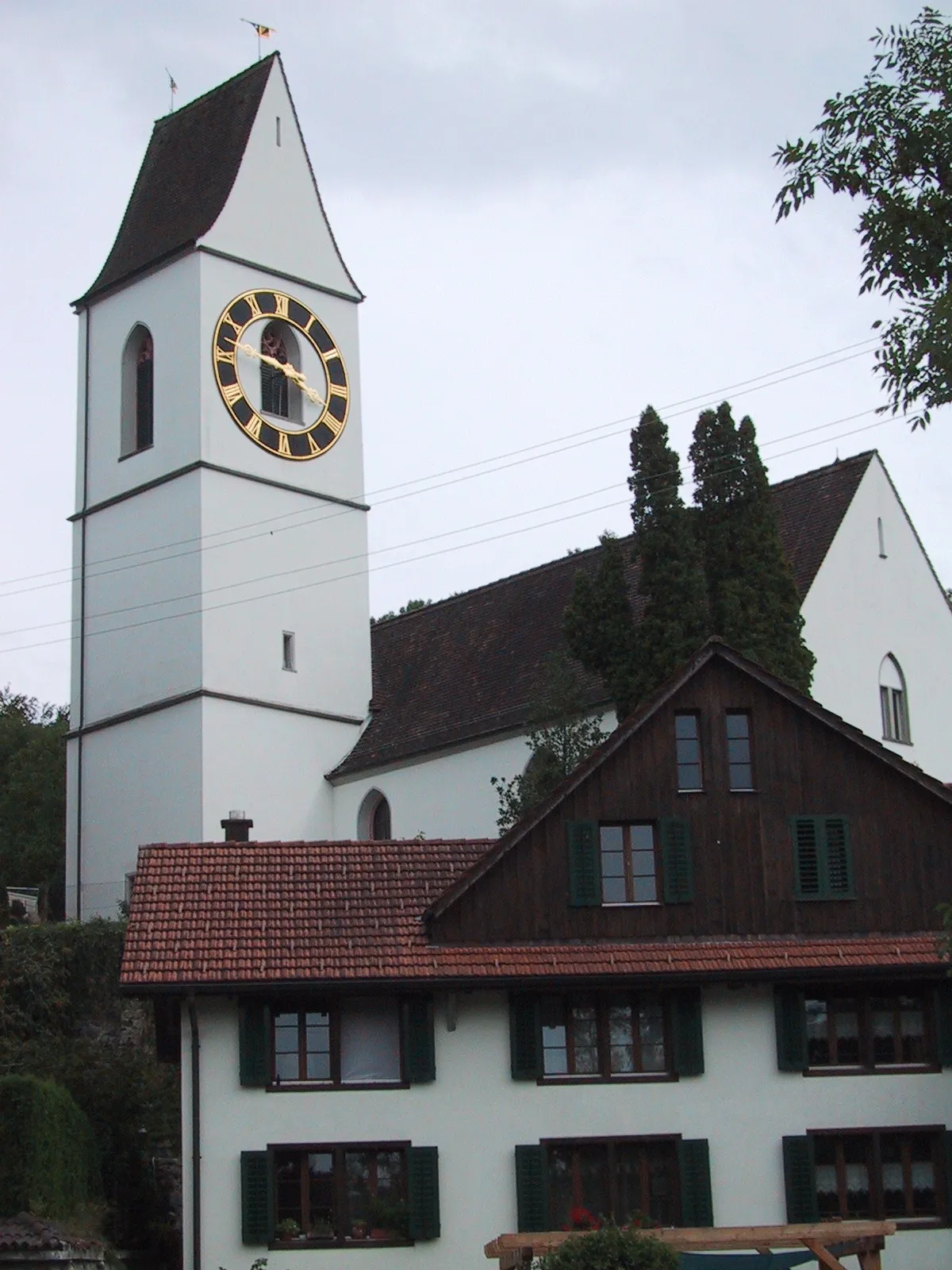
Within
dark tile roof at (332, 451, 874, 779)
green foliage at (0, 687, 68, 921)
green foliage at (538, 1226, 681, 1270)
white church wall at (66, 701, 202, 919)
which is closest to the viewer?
green foliage at (538, 1226, 681, 1270)

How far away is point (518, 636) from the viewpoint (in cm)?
5022

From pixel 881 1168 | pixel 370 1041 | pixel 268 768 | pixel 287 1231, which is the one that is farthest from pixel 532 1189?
pixel 268 768

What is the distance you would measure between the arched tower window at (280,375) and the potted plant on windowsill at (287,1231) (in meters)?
25.8

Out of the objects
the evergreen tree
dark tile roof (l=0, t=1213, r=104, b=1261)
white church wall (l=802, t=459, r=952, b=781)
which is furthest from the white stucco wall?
white church wall (l=802, t=459, r=952, b=781)

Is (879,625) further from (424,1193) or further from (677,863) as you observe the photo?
(424,1193)

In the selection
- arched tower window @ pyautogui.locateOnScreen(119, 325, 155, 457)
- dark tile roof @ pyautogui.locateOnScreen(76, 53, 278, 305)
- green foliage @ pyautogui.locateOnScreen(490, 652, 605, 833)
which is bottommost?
green foliage @ pyautogui.locateOnScreen(490, 652, 605, 833)

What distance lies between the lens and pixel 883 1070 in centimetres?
3023

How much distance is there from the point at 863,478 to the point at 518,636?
970 cm

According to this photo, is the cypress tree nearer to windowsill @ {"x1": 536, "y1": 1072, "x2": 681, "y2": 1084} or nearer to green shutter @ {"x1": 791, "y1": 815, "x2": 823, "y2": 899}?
green shutter @ {"x1": 791, "y1": 815, "x2": 823, "y2": 899}

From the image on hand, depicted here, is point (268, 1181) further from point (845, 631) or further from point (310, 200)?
point (310, 200)

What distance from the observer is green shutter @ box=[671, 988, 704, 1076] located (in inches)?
1176

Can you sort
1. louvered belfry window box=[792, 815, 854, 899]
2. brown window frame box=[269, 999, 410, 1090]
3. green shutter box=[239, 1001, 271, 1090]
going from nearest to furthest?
green shutter box=[239, 1001, 271, 1090], brown window frame box=[269, 999, 410, 1090], louvered belfry window box=[792, 815, 854, 899]

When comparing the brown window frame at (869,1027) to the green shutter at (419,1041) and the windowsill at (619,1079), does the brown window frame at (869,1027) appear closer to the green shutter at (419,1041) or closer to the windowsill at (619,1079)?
the windowsill at (619,1079)

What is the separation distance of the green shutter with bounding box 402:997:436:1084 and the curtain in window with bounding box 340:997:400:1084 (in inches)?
9.1
